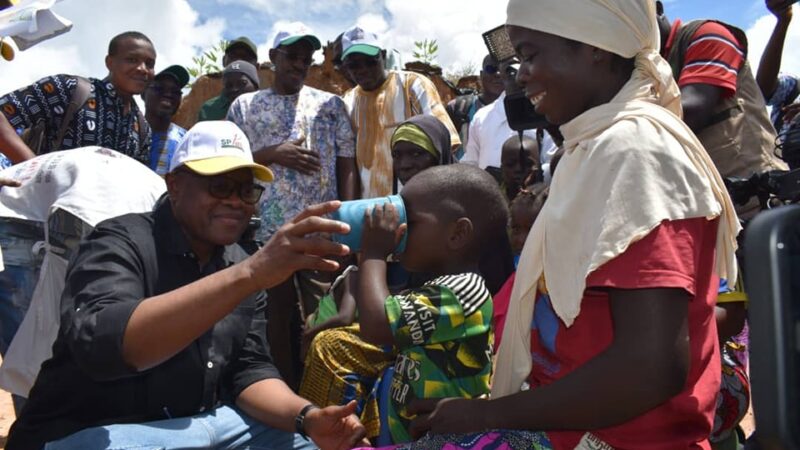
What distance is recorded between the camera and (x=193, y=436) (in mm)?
2338

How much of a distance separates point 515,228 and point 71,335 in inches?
85.2

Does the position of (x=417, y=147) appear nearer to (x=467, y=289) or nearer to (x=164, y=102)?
(x=467, y=289)

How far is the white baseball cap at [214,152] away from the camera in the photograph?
8.30 feet

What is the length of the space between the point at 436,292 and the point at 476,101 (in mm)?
5006

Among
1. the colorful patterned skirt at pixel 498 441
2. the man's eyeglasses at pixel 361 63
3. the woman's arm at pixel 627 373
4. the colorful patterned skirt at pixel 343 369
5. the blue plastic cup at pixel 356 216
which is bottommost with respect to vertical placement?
the colorful patterned skirt at pixel 343 369

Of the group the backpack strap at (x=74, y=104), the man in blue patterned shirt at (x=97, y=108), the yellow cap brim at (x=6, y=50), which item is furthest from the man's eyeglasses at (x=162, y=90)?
the yellow cap brim at (x=6, y=50)

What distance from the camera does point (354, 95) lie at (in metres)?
4.90

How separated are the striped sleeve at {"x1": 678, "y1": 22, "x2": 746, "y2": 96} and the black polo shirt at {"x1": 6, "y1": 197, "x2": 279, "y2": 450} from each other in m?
1.89

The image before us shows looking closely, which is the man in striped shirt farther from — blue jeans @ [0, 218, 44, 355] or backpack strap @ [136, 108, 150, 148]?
backpack strap @ [136, 108, 150, 148]

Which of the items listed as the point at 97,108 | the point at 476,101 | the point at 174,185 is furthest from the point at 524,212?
the point at 476,101

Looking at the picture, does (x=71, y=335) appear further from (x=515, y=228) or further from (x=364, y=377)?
(x=515, y=228)

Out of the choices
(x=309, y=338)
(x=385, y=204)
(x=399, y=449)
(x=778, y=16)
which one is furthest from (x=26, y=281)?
(x=778, y=16)

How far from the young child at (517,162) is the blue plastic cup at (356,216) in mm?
2192

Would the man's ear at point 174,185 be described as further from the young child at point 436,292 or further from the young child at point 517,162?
the young child at point 517,162
